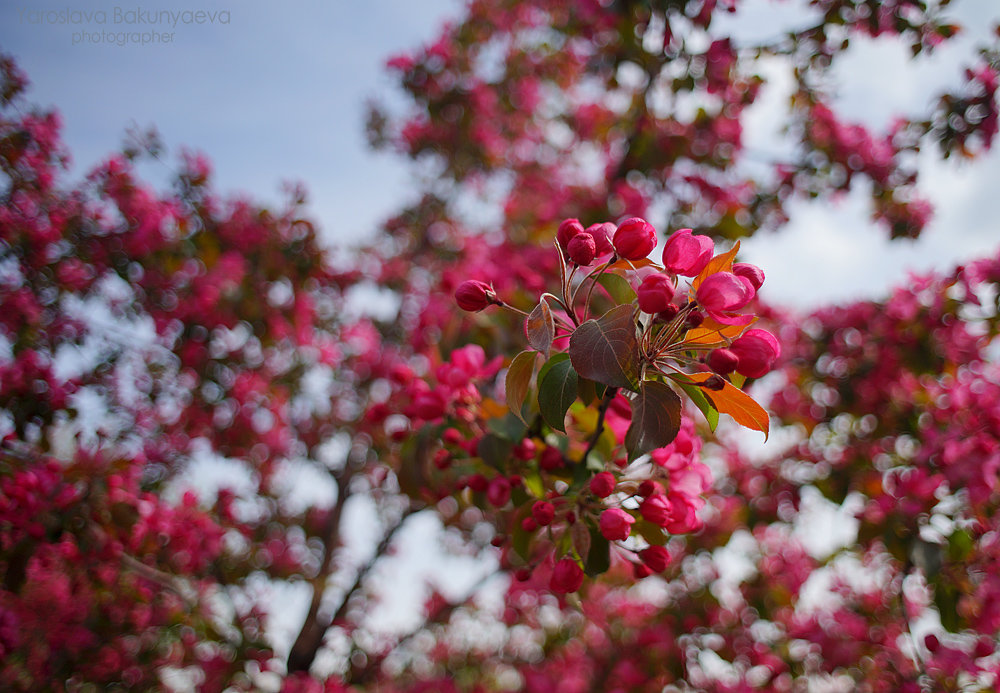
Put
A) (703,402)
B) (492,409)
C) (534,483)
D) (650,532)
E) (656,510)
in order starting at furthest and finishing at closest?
1. (492,409)
2. (534,483)
3. (650,532)
4. (656,510)
5. (703,402)

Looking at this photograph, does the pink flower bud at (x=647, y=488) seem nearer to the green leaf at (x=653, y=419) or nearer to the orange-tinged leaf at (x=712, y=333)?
the green leaf at (x=653, y=419)

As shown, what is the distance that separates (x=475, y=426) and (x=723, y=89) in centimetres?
243

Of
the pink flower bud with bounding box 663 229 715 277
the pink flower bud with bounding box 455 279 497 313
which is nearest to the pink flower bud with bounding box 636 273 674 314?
the pink flower bud with bounding box 663 229 715 277

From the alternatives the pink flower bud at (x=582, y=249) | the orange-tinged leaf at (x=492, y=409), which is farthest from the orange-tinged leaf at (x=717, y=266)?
the orange-tinged leaf at (x=492, y=409)

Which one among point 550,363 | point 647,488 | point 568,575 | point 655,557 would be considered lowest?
point 568,575

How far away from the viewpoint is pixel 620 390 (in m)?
1.19

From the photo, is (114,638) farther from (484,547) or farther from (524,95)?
(524,95)

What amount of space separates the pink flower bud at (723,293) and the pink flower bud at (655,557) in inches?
22.8

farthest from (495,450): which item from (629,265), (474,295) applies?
(629,265)

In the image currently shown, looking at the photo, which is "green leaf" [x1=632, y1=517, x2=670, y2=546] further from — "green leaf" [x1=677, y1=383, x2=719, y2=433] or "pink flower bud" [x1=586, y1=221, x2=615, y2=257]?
"pink flower bud" [x1=586, y1=221, x2=615, y2=257]

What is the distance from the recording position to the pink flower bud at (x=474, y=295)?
1.12m

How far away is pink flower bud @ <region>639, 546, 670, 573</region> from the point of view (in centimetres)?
124

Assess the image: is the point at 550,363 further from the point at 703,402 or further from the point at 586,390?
the point at 703,402

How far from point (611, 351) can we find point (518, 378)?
23 centimetres
